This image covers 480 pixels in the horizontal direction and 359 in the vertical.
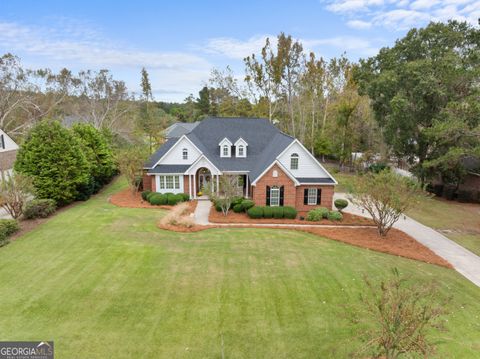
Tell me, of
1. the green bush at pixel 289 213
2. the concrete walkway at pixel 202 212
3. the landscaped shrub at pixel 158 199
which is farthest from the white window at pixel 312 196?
the landscaped shrub at pixel 158 199

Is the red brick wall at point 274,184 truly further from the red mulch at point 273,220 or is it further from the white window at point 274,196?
the red mulch at point 273,220

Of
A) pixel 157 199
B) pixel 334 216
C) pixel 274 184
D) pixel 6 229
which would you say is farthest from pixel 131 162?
pixel 334 216

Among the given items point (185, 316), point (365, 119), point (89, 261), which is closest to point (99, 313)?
point (185, 316)

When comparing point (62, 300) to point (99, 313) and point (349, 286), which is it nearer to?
point (99, 313)

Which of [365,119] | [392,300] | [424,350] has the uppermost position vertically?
[365,119]

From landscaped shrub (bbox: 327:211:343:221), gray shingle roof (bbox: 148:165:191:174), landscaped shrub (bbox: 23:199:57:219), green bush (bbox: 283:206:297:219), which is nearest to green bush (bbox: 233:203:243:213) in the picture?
green bush (bbox: 283:206:297:219)

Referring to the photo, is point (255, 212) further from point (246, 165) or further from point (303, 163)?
point (246, 165)
